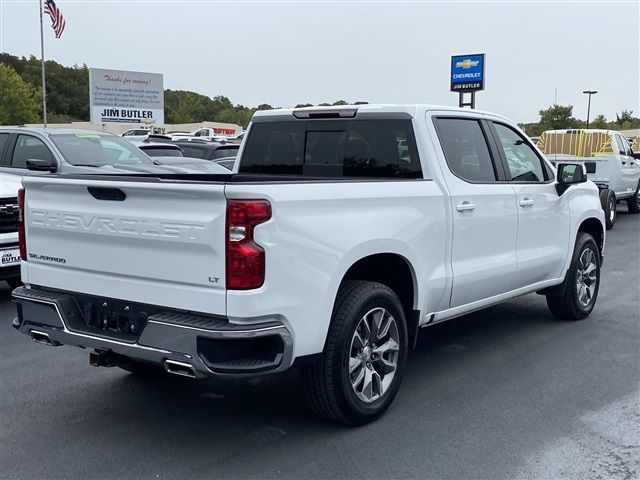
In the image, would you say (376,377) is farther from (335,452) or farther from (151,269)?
(151,269)

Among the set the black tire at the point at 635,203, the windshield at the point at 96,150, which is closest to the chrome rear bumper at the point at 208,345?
the windshield at the point at 96,150

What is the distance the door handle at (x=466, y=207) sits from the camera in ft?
16.9

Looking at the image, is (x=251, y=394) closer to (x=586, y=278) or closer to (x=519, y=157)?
(x=519, y=157)

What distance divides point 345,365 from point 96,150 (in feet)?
25.2

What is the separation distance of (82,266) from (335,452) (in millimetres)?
1817

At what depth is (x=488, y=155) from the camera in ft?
19.0

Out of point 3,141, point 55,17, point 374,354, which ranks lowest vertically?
point 374,354

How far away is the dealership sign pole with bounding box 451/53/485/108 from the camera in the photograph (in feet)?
87.0

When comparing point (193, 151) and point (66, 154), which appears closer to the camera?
point (66, 154)

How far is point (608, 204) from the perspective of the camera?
A: 1454cm

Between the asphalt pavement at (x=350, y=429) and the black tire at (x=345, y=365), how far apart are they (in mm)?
147

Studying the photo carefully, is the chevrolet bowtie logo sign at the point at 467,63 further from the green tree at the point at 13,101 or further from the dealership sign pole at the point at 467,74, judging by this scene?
the green tree at the point at 13,101

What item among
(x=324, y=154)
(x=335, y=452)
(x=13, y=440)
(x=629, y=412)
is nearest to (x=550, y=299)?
(x=629, y=412)

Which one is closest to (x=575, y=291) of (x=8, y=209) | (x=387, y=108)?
(x=387, y=108)
